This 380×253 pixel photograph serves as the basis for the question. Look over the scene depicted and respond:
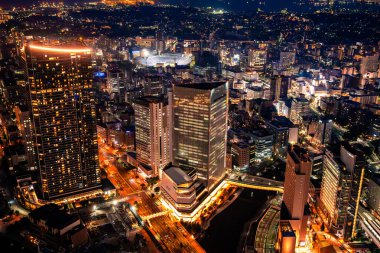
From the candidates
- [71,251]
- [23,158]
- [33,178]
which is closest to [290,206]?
[71,251]

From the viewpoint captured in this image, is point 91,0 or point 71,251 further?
point 91,0

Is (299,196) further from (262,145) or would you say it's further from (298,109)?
(298,109)

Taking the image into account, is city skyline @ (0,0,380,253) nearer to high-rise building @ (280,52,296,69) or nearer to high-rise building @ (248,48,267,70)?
high-rise building @ (248,48,267,70)

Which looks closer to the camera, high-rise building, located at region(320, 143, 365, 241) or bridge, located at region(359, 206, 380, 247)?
high-rise building, located at region(320, 143, 365, 241)

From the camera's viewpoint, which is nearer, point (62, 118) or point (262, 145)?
point (62, 118)

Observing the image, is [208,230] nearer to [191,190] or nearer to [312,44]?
[191,190]

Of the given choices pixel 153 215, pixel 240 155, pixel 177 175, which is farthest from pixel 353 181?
pixel 153 215

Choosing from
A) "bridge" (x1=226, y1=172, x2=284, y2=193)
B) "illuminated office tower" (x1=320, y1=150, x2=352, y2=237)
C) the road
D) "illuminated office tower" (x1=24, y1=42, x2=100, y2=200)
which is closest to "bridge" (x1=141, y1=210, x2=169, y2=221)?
the road
